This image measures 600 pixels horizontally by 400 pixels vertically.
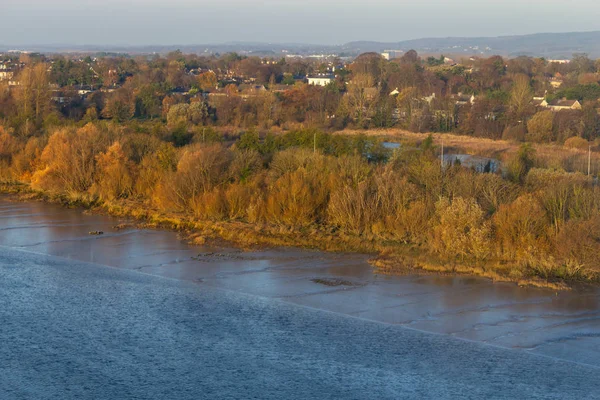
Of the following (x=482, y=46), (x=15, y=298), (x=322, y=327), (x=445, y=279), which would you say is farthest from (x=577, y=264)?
(x=482, y=46)

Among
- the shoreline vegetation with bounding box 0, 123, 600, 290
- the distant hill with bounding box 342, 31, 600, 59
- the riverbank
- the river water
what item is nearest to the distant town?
the shoreline vegetation with bounding box 0, 123, 600, 290

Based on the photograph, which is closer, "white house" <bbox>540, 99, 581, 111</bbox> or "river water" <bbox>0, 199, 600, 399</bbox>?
"river water" <bbox>0, 199, 600, 399</bbox>

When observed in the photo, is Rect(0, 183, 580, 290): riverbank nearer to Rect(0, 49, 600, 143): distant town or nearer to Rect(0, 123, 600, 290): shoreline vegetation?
Rect(0, 123, 600, 290): shoreline vegetation

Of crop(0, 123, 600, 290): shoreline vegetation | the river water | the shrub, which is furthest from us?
the shrub

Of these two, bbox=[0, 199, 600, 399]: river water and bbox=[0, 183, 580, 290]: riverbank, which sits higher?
bbox=[0, 183, 580, 290]: riverbank

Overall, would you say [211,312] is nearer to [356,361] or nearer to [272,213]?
[356,361]

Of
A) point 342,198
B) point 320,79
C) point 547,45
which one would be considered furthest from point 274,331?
point 547,45

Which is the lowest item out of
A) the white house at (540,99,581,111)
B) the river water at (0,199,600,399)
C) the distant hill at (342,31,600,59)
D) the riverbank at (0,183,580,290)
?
the river water at (0,199,600,399)
